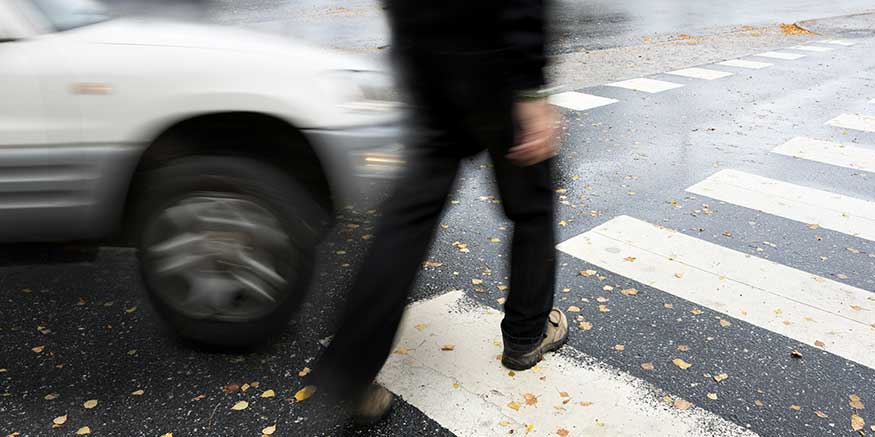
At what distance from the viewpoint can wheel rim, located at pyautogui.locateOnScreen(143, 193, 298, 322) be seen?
3.16 metres

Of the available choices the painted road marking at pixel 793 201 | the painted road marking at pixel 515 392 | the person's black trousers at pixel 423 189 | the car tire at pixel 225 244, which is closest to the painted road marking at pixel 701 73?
the painted road marking at pixel 793 201

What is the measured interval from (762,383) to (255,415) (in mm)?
2102

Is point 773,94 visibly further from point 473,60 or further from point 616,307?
point 473,60

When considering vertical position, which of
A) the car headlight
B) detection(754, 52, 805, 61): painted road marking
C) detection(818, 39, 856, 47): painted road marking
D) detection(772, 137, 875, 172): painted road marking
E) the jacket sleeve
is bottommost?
detection(818, 39, 856, 47): painted road marking

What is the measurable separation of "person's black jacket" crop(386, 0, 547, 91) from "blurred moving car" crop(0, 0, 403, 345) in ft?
3.03

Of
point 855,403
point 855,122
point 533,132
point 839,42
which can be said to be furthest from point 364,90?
point 839,42

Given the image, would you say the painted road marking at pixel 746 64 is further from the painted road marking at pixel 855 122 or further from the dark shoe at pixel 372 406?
the dark shoe at pixel 372 406

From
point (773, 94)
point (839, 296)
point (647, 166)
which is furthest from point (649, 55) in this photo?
point (839, 296)

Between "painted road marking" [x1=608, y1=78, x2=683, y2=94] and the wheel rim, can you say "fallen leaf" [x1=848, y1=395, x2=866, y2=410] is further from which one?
"painted road marking" [x1=608, y1=78, x2=683, y2=94]

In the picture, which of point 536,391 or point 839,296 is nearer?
point 536,391

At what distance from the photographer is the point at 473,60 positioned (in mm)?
2365

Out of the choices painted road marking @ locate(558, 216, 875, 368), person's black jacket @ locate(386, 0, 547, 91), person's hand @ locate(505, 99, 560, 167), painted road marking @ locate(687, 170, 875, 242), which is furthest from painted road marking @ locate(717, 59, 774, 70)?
person's black jacket @ locate(386, 0, 547, 91)

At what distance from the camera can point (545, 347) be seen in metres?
3.32

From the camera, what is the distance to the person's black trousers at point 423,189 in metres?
2.42
